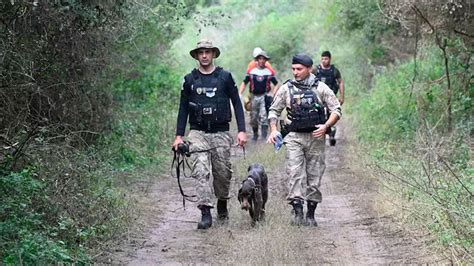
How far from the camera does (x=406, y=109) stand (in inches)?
640

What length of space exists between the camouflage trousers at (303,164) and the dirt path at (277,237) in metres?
0.35

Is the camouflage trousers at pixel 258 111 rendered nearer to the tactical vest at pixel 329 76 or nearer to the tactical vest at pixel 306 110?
the tactical vest at pixel 329 76

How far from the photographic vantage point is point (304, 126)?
9.59m

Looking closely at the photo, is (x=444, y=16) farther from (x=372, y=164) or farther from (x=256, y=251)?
(x=256, y=251)

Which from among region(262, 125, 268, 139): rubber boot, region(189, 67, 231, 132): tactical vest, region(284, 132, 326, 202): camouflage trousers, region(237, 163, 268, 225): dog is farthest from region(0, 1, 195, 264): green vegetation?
region(262, 125, 268, 139): rubber boot

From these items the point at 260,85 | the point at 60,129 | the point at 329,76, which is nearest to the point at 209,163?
the point at 60,129

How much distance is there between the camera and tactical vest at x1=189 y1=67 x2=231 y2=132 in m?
9.60

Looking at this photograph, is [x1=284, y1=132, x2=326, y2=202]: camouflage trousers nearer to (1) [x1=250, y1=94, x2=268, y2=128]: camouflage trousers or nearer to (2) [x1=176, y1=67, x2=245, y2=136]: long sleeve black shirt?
(2) [x1=176, y1=67, x2=245, y2=136]: long sleeve black shirt

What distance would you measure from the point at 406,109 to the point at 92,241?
941 cm

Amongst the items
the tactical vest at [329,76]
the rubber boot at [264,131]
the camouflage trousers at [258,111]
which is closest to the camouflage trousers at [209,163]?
the tactical vest at [329,76]

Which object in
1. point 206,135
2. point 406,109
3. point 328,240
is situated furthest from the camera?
point 406,109

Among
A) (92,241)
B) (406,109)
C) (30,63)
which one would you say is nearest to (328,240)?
(92,241)

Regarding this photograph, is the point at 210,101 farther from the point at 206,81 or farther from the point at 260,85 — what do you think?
the point at 260,85

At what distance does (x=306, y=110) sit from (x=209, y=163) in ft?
4.24
